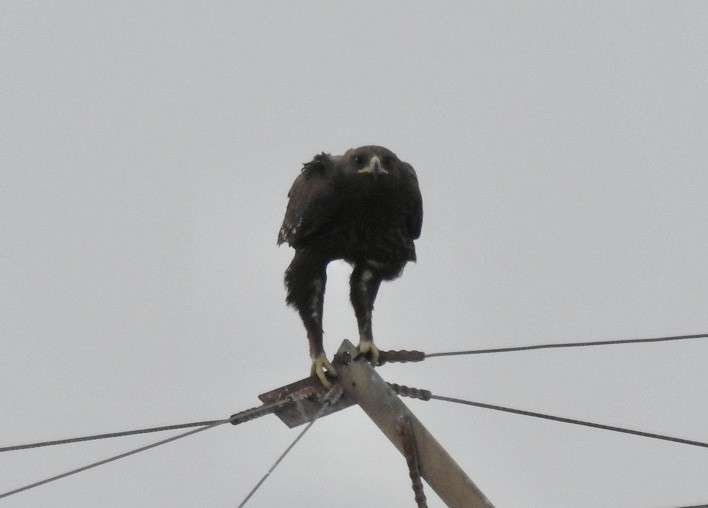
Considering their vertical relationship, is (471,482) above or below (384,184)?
below

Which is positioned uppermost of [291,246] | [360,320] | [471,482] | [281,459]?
[291,246]

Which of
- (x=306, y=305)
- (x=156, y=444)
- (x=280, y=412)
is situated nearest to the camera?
(x=156, y=444)

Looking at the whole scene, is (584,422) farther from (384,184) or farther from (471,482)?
(384,184)

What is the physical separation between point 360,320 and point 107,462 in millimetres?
2721

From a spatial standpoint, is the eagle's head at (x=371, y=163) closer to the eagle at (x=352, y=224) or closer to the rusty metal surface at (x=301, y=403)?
the eagle at (x=352, y=224)

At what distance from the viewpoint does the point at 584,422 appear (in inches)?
314

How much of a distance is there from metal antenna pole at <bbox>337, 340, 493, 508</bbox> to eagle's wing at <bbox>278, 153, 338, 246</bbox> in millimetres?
1537

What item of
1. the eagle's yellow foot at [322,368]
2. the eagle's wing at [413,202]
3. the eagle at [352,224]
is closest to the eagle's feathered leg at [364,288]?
the eagle at [352,224]

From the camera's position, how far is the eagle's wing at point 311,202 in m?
9.77

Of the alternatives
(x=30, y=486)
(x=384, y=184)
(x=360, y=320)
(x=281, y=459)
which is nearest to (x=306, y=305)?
(x=360, y=320)

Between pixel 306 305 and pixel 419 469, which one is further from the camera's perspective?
pixel 306 305

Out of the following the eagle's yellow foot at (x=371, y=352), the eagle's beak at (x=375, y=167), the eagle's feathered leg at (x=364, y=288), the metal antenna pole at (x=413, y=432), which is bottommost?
the metal antenna pole at (x=413, y=432)

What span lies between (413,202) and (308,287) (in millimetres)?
1029

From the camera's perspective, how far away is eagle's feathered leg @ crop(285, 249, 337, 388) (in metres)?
9.73
